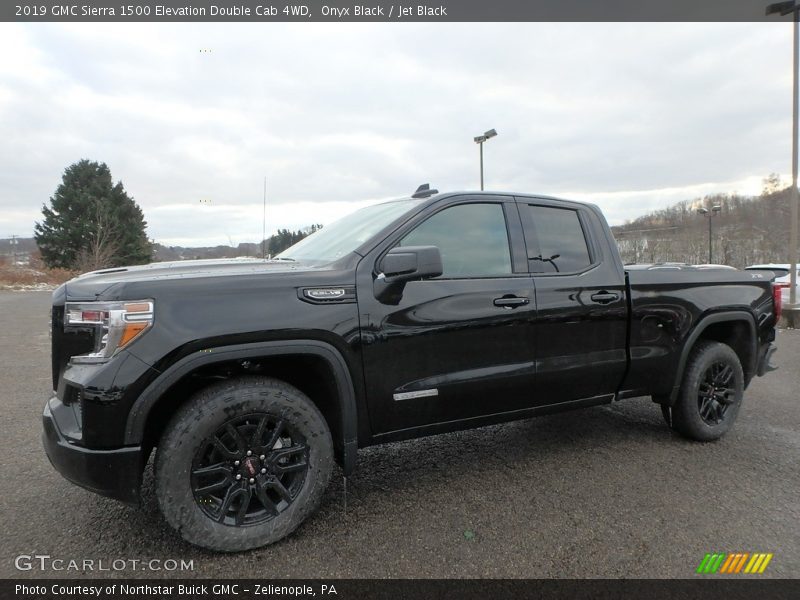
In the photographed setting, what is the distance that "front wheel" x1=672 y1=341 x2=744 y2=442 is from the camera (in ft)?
13.2

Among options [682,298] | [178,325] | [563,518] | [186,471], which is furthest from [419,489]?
[682,298]

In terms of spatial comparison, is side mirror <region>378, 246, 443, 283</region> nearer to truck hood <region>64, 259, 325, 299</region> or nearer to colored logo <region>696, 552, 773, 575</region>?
truck hood <region>64, 259, 325, 299</region>

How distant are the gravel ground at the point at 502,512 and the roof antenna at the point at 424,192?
6.34ft

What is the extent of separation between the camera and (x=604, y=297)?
362cm

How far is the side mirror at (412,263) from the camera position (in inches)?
106

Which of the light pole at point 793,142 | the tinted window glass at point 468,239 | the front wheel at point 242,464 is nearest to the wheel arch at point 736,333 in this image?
→ the tinted window glass at point 468,239

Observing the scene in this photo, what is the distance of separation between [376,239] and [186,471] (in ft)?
5.14

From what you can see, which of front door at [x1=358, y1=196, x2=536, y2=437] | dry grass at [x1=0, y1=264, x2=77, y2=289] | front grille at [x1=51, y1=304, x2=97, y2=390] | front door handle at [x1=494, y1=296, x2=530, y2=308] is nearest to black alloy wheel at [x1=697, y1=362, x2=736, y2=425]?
front door at [x1=358, y1=196, x2=536, y2=437]

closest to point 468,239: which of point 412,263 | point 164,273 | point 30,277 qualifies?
point 412,263

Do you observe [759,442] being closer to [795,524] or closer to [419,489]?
[795,524]

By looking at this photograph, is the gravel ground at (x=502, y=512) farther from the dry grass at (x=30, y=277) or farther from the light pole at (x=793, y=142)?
the dry grass at (x=30, y=277)

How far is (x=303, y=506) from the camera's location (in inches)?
104

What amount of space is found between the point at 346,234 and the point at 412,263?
94cm

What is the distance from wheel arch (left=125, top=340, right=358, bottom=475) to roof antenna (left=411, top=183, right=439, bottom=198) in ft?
4.59
